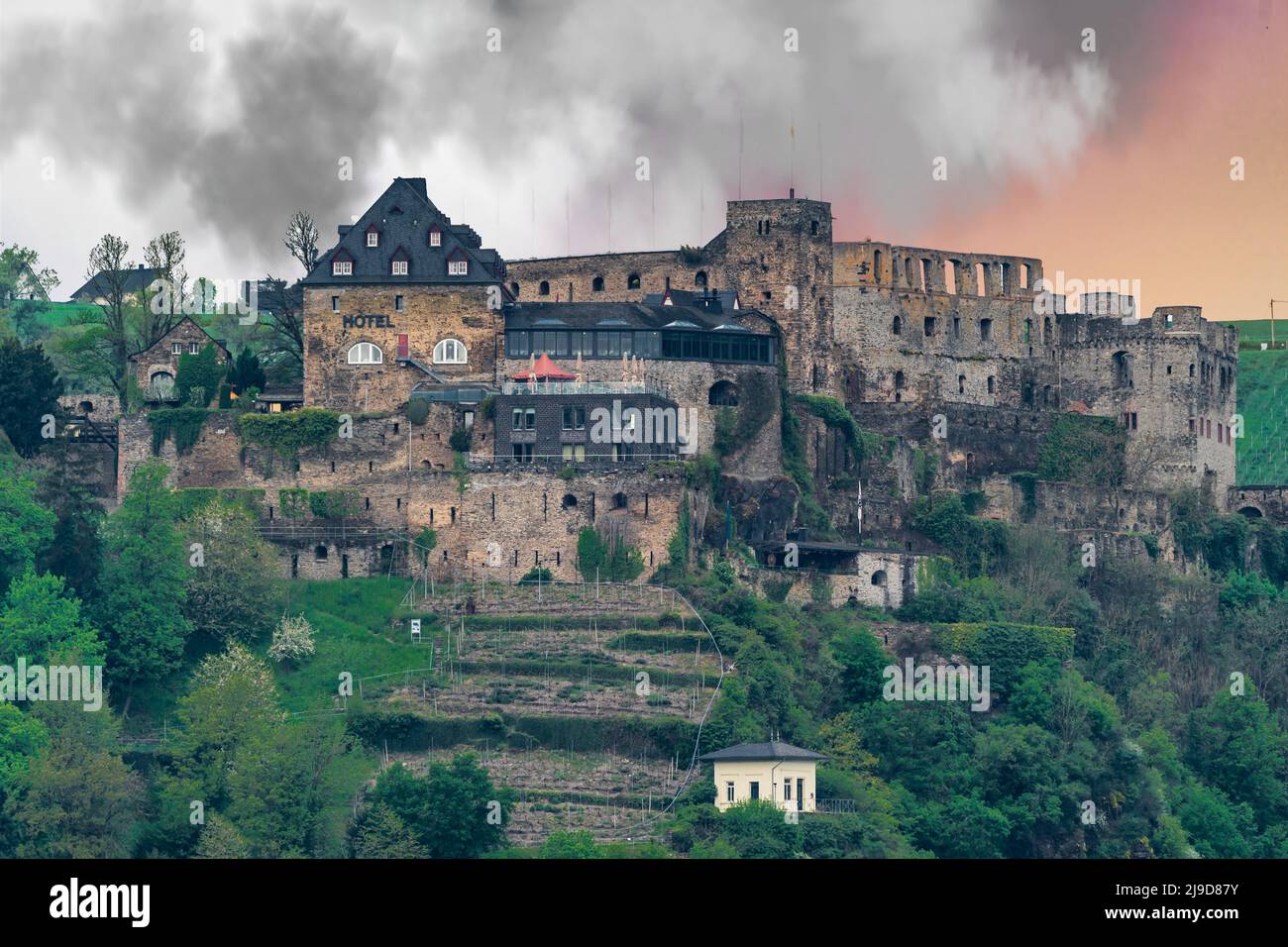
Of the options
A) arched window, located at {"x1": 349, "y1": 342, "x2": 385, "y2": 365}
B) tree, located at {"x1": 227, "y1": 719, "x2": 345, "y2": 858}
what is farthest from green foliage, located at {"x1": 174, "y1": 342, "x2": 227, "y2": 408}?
tree, located at {"x1": 227, "y1": 719, "x2": 345, "y2": 858}

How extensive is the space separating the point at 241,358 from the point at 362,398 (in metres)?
4.92

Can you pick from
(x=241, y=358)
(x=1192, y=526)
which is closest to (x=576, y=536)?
(x=241, y=358)

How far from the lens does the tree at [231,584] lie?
8250 cm

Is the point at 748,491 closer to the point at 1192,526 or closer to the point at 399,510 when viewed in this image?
the point at 399,510

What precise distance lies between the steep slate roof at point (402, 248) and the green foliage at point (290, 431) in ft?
18.4

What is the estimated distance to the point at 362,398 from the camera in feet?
300

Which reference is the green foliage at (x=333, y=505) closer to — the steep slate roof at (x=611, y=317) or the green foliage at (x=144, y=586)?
the green foliage at (x=144, y=586)

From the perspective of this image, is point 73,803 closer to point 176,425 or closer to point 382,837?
point 382,837

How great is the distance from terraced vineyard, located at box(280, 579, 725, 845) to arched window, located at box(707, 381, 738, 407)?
972 cm

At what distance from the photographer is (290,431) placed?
8875cm

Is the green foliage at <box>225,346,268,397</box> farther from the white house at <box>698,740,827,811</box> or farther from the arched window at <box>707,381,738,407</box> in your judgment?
the white house at <box>698,740,827,811</box>

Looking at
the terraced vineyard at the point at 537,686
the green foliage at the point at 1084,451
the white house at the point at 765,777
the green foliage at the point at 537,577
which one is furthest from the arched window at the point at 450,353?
the green foliage at the point at 1084,451
